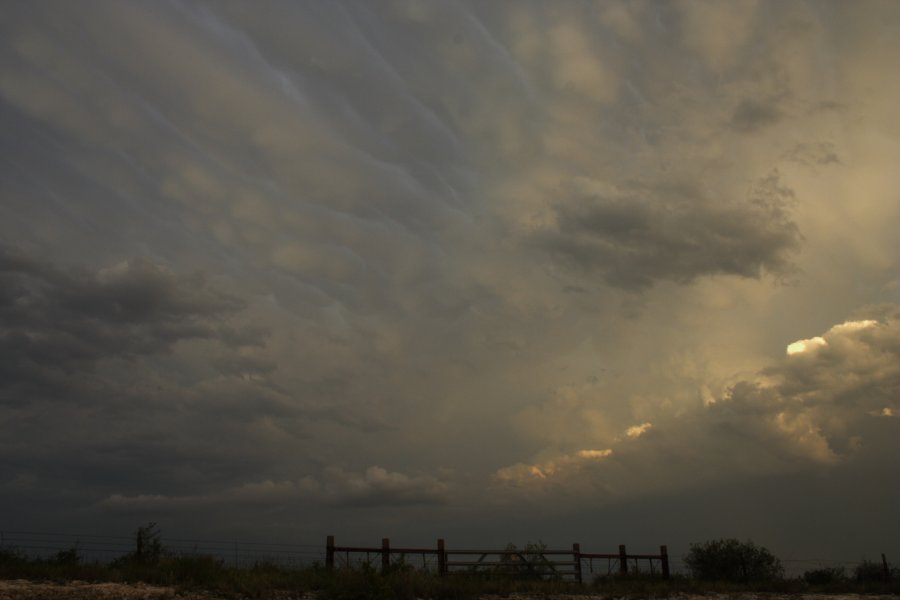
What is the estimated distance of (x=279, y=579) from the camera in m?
22.3

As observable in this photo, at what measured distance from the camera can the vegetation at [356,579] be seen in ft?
68.3

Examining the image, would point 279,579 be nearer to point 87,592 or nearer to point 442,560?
point 87,592

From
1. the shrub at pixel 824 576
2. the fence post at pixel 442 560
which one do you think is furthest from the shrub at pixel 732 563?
the fence post at pixel 442 560

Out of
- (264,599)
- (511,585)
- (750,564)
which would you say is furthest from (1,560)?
(750,564)

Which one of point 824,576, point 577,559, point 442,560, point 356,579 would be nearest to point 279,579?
point 356,579

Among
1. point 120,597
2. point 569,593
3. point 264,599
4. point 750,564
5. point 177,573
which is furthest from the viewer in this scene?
point 750,564

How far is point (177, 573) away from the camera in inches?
851

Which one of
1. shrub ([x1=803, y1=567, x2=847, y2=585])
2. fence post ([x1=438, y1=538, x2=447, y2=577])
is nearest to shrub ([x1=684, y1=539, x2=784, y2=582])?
shrub ([x1=803, y1=567, x2=847, y2=585])

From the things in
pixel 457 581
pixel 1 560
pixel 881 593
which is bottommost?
Answer: pixel 881 593

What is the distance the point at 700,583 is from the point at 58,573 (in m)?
A: 27.2

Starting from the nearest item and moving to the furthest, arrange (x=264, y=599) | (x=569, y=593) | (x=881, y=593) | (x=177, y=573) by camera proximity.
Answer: (x=264, y=599) → (x=177, y=573) → (x=569, y=593) → (x=881, y=593)

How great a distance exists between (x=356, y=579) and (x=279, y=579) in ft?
8.16

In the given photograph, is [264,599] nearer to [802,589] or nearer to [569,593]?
[569,593]

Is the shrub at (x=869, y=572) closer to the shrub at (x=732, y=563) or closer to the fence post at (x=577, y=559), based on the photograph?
the shrub at (x=732, y=563)
